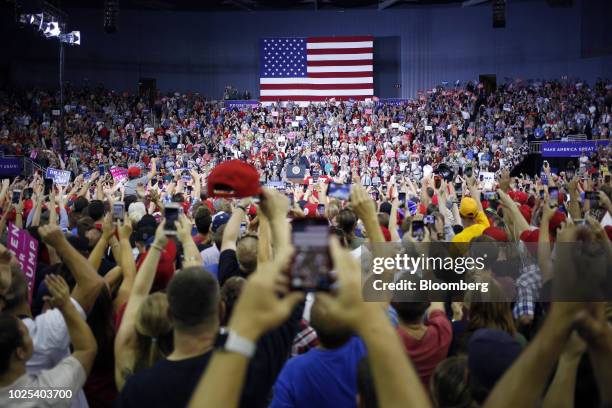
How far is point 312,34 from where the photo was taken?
3959 centimetres

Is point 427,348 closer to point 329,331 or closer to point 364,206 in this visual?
point 329,331

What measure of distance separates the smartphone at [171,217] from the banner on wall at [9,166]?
20.2 m

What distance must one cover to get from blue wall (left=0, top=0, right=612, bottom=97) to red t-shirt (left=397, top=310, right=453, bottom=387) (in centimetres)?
3447

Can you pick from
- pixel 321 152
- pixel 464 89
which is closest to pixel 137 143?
pixel 321 152

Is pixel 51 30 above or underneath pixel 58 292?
above

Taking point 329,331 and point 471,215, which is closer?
point 329,331

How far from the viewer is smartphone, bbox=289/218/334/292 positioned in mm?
1651

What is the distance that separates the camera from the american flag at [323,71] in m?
37.4

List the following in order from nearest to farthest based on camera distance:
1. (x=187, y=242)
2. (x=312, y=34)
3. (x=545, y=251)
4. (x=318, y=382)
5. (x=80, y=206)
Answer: (x=318, y=382), (x=187, y=242), (x=545, y=251), (x=80, y=206), (x=312, y=34)

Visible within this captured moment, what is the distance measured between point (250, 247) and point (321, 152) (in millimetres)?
26946

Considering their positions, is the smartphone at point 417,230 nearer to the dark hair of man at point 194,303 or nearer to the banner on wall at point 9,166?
the dark hair of man at point 194,303

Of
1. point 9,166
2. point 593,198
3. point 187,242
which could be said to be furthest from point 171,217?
point 9,166

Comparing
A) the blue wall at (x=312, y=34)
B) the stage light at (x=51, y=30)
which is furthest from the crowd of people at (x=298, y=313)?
the blue wall at (x=312, y=34)

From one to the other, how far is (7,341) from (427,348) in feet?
6.10
